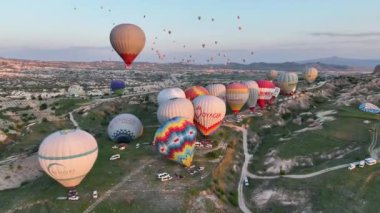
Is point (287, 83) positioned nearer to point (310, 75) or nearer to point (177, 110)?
point (310, 75)

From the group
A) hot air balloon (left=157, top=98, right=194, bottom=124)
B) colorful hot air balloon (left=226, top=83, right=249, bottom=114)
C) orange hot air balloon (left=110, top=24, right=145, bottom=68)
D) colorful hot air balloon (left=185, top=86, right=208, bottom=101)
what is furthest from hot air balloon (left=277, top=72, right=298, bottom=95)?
hot air balloon (left=157, top=98, right=194, bottom=124)

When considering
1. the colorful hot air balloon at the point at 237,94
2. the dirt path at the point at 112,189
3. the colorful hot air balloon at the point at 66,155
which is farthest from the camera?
the colorful hot air balloon at the point at 237,94

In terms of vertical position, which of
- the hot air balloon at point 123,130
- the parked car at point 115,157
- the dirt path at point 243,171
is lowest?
the dirt path at point 243,171

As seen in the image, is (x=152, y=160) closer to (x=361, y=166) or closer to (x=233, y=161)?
(x=233, y=161)

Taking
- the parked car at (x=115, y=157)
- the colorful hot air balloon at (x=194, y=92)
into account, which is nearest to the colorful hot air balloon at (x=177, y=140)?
the parked car at (x=115, y=157)

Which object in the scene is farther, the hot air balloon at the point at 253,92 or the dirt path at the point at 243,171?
the hot air balloon at the point at 253,92

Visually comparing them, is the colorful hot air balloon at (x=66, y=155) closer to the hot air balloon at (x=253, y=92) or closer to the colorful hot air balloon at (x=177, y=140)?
the colorful hot air balloon at (x=177, y=140)

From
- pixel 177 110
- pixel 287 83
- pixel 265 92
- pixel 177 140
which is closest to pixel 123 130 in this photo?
pixel 177 110
